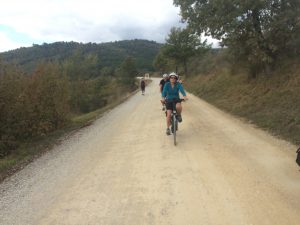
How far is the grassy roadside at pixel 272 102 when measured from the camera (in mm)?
10805

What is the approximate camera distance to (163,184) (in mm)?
6223

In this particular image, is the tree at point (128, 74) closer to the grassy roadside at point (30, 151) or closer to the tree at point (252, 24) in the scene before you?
the tree at point (252, 24)

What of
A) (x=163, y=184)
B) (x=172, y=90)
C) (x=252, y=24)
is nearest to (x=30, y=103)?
(x=172, y=90)

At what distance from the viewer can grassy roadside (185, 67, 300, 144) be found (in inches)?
425

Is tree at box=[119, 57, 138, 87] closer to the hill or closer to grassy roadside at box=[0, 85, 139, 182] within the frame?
the hill

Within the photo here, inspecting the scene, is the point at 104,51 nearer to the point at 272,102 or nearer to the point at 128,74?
the point at 128,74

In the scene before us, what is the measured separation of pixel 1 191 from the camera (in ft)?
22.7

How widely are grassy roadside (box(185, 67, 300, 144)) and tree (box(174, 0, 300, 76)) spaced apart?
135cm

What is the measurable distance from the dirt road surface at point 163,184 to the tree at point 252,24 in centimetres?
732

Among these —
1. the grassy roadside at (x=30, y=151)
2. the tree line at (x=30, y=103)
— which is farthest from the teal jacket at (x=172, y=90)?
the tree line at (x=30, y=103)

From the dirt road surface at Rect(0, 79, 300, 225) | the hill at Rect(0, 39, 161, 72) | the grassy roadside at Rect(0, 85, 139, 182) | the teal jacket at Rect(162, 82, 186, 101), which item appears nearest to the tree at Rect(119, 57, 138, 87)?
the hill at Rect(0, 39, 161, 72)

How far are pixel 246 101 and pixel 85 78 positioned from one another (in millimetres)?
48954

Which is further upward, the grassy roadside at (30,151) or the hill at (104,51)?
the hill at (104,51)

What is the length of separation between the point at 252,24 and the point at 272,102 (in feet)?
13.6
